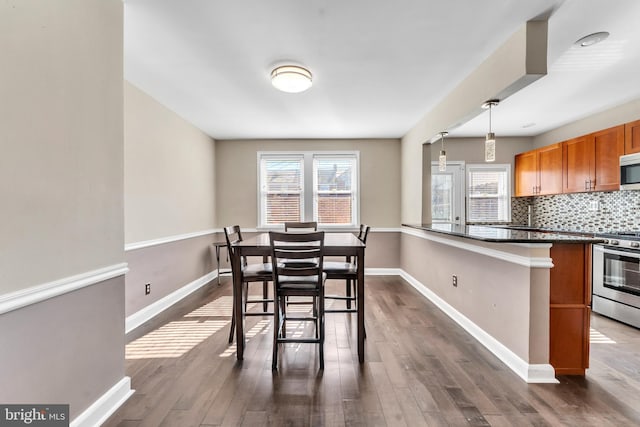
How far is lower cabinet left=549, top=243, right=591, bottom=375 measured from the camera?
6.78 feet

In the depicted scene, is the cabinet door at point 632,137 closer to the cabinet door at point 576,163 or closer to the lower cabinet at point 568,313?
the cabinet door at point 576,163

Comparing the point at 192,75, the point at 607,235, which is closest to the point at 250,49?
the point at 192,75

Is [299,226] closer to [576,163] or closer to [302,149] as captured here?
[302,149]

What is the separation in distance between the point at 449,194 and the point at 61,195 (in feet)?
17.3

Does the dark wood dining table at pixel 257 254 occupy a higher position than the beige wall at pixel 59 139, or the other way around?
the beige wall at pixel 59 139

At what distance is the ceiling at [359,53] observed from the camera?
1875 millimetres

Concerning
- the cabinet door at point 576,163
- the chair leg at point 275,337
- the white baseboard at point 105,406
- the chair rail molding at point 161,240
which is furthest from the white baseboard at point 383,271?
the white baseboard at point 105,406

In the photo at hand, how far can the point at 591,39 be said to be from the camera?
7.25 feet

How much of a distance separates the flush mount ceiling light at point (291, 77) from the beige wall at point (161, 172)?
1.49 metres

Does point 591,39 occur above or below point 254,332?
above

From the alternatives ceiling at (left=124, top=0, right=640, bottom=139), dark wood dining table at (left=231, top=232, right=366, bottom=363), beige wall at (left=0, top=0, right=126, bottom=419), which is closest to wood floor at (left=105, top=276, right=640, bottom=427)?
dark wood dining table at (left=231, top=232, right=366, bottom=363)

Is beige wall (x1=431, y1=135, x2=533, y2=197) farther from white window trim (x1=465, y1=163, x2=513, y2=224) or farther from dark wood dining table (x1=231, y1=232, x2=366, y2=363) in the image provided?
dark wood dining table (x1=231, y1=232, x2=366, y2=363)

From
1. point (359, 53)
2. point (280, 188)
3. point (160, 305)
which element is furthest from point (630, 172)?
point (160, 305)

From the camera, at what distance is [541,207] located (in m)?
5.00
